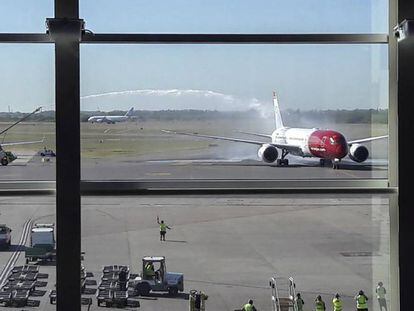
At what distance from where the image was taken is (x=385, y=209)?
430cm

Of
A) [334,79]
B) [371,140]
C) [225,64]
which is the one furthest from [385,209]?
[225,64]

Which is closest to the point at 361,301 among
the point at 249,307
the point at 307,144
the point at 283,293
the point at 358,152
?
the point at 283,293

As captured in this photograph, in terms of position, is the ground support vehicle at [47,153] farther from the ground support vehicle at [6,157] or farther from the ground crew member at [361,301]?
the ground crew member at [361,301]

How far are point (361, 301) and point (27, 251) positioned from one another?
2.29 meters

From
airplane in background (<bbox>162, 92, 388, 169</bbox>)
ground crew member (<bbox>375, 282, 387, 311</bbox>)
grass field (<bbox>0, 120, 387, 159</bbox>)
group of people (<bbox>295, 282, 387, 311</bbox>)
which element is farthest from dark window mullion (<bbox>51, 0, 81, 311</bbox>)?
ground crew member (<bbox>375, 282, 387, 311</bbox>)

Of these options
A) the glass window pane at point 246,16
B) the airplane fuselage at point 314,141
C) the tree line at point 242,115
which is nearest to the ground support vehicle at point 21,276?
the tree line at point 242,115

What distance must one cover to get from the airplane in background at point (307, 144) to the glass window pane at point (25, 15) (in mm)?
1495

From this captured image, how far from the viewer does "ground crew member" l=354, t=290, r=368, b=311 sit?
13.9 ft

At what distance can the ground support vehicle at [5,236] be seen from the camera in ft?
13.4

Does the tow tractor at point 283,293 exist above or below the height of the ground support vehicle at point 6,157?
below

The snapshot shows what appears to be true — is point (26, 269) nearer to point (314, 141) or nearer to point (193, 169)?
point (193, 169)

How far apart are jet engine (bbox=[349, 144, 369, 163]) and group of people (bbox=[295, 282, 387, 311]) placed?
88 cm

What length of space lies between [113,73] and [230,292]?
1673 mm

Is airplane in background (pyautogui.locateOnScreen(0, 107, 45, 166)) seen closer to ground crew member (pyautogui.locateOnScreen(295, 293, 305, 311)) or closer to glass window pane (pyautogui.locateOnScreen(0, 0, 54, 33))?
glass window pane (pyautogui.locateOnScreen(0, 0, 54, 33))
